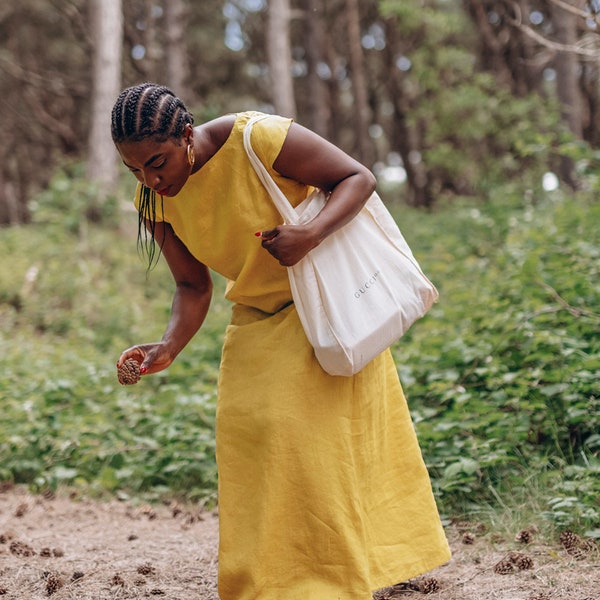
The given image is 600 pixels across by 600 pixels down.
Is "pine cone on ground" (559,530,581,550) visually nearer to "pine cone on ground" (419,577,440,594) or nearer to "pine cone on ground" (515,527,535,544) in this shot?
"pine cone on ground" (515,527,535,544)

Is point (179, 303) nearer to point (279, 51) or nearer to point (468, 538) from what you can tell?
point (468, 538)

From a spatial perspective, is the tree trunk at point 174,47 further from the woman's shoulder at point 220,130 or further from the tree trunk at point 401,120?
the woman's shoulder at point 220,130

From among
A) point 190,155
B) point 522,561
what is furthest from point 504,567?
point 190,155

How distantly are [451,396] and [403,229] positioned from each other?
9329mm

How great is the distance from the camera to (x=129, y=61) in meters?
19.6

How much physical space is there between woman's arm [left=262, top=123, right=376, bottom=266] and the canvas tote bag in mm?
65

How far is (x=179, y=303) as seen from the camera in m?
2.92

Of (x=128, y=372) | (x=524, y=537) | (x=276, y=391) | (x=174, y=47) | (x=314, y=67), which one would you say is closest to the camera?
(x=276, y=391)

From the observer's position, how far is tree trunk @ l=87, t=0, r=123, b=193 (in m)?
11.7

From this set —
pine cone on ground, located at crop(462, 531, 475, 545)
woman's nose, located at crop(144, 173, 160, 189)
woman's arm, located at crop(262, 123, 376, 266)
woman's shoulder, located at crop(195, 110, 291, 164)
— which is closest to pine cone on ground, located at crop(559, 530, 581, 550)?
pine cone on ground, located at crop(462, 531, 475, 545)

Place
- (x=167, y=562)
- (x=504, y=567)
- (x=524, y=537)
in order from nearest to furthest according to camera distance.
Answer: (x=504, y=567) → (x=524, y=537) → (x=167, y=562)

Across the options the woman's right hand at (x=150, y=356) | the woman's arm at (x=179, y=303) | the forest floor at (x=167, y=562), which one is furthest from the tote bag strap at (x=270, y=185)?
the forest floor at (x=167, y=562)

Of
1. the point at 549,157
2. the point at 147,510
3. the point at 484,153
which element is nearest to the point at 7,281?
the point at 147,510

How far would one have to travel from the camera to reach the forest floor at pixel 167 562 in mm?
2961
